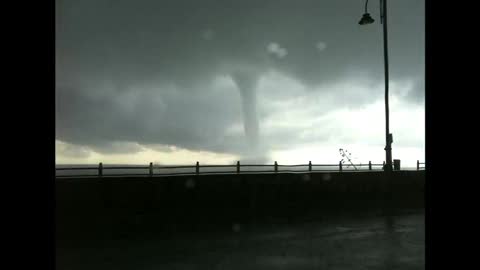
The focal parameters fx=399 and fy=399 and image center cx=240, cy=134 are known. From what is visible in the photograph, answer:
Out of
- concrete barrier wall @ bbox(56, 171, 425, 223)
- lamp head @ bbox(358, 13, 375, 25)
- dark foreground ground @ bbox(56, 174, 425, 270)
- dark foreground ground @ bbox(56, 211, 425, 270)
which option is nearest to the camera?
dark foreground ground @ bbox(56, 211, 425, 270)

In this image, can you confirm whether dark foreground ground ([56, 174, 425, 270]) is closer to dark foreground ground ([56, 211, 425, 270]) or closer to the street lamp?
dark foreground ground ([56, 211, 425, 270])

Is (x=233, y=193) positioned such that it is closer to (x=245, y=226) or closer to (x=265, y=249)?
(x=245, y=226)

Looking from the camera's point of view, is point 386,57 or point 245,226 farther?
point 386,57

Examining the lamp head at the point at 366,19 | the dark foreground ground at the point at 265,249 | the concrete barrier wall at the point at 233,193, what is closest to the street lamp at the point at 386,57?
the lamp head at the point at 366,19

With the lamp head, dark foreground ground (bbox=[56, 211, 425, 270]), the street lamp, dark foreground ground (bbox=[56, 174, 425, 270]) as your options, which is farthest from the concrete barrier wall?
the lamp head

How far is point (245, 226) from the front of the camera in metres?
11.4

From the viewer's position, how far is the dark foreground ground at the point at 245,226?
7453 millimetres

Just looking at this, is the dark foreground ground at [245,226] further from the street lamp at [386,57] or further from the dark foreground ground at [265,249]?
the street lamp at [386,57]

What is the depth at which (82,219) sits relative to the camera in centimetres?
1165

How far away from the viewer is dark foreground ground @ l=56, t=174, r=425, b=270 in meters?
7.45

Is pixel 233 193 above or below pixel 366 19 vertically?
below

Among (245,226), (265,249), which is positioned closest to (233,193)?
(245,226)
